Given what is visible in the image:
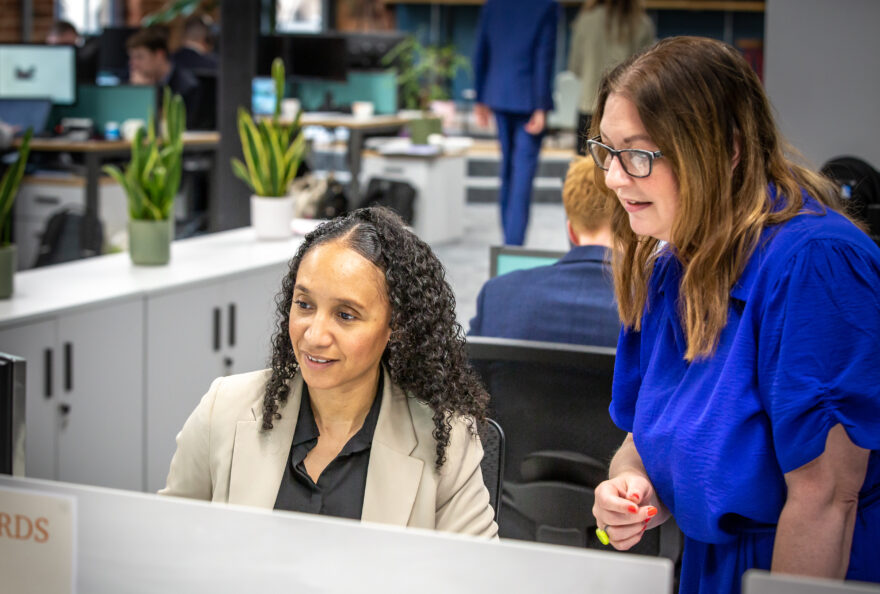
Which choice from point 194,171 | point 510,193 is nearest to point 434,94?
point 194,171

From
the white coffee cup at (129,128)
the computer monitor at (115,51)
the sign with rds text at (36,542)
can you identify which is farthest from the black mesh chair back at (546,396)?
the computer monitor at (115,51)

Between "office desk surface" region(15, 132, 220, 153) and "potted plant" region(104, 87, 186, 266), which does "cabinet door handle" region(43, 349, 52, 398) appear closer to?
"potted plant" region(104, 87, 186, 266)

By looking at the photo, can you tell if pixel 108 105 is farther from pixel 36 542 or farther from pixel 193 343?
pixel 36 542

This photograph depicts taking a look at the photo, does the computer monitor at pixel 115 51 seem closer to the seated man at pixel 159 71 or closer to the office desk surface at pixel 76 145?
the seated man at pixel 159 71

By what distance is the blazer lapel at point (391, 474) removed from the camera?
1349 mm

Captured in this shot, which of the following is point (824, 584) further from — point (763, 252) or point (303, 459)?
point (303, 459)

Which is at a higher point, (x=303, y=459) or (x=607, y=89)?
(x=607, y=89)

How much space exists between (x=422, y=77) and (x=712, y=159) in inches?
510

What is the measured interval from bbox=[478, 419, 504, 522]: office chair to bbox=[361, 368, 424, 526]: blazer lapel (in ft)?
0.63

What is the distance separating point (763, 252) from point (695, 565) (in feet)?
1.36

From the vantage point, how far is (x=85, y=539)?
717mm

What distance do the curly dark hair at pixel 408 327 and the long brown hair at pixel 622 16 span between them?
5374mm

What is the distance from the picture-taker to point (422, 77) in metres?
13.8

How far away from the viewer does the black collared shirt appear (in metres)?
1.37
